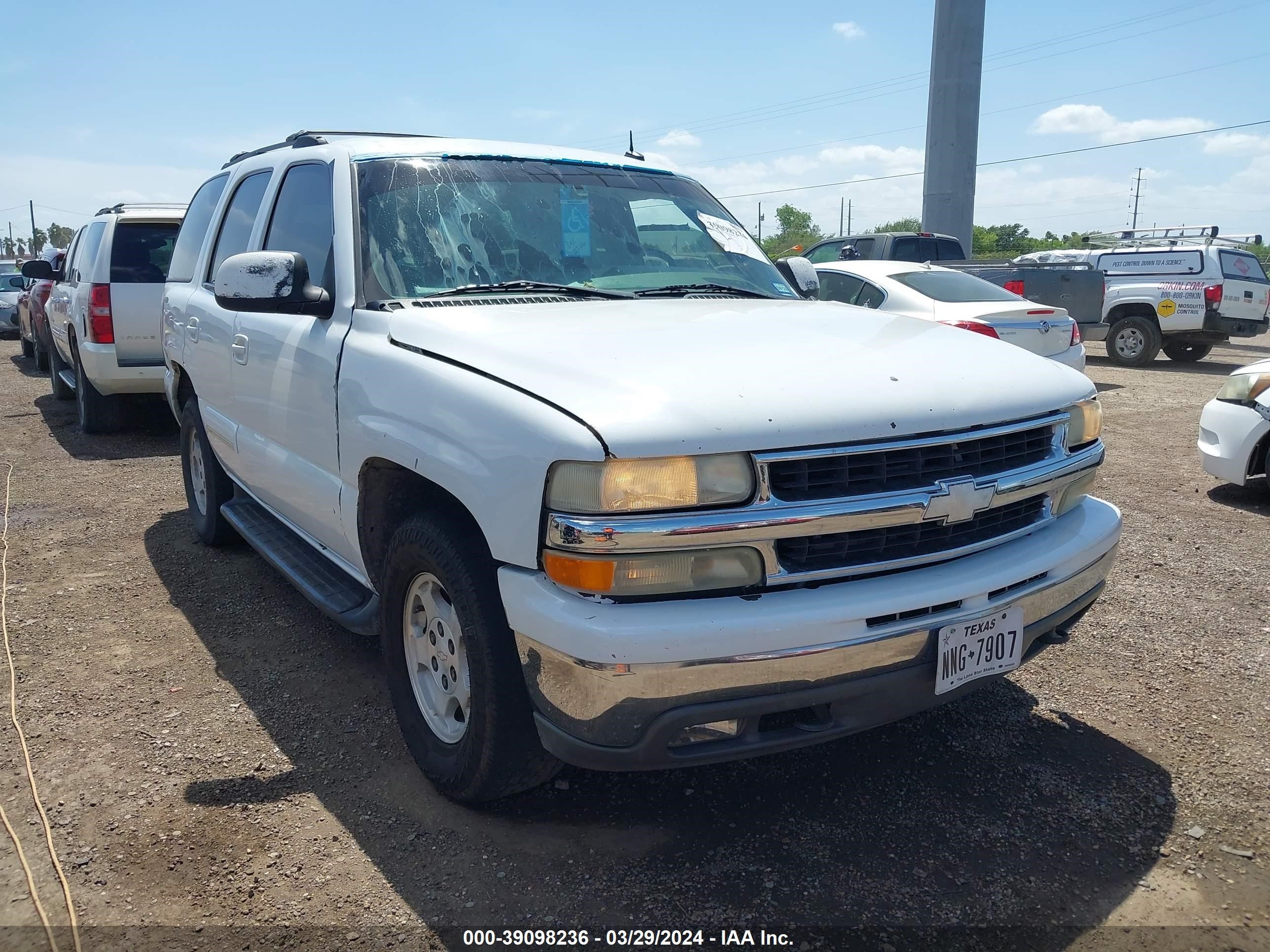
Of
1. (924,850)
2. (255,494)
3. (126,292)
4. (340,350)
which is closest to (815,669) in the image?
(924,850)

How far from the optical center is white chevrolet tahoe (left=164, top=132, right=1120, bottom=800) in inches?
87.4

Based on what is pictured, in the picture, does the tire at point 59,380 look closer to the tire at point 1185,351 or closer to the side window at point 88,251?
the side window at point 88,251

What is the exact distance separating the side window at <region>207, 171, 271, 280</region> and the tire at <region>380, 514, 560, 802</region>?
2.17 m

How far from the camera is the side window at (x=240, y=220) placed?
441 cm

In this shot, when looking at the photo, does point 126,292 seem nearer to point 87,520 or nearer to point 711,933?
point 87,520

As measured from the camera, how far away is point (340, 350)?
3.19 meters

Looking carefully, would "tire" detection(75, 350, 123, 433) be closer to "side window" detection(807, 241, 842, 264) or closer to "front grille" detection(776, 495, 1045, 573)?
"front grille" detection(776, 495, 1045, 573)

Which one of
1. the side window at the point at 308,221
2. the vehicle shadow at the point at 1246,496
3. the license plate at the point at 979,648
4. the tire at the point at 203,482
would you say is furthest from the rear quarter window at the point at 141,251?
the vehicle shadow at the point at 1246,496

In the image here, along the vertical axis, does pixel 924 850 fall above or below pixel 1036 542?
below

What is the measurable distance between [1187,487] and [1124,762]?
4593 mm

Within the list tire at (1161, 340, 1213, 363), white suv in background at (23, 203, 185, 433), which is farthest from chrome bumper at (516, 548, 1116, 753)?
tire at (1161, 340, 1213, 363)

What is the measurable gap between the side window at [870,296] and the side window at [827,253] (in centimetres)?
482

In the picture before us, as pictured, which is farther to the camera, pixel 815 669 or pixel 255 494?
pixel 255 494

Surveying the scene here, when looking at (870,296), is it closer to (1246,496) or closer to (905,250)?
(1246,496)
